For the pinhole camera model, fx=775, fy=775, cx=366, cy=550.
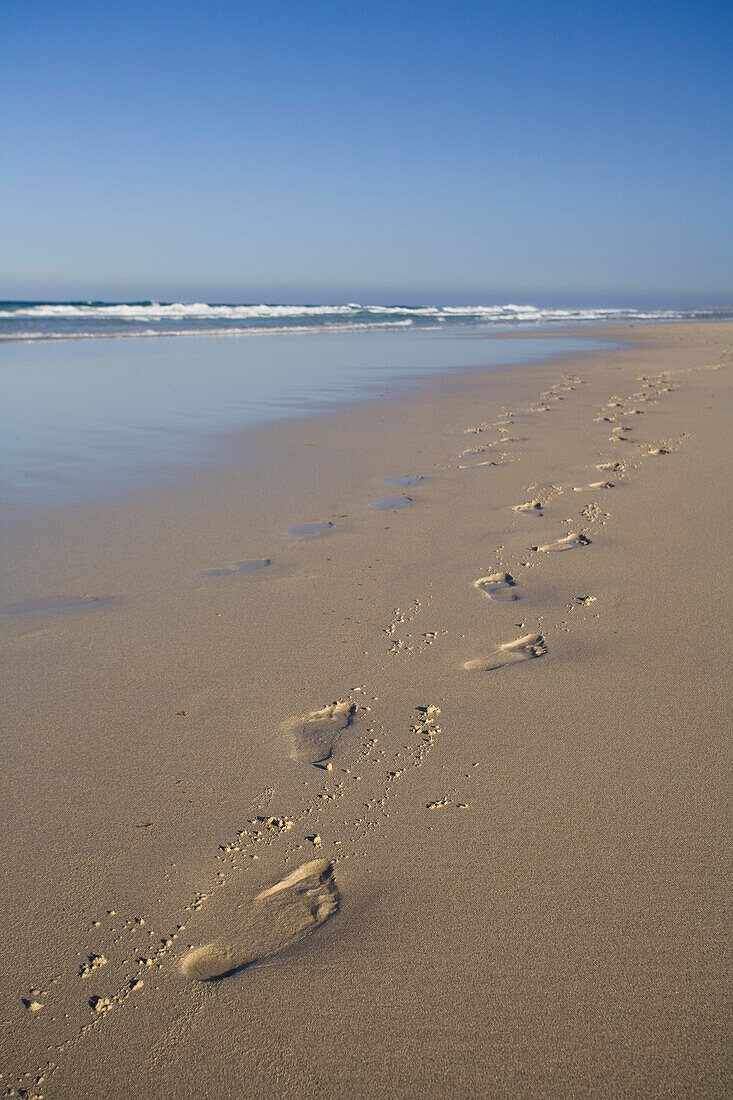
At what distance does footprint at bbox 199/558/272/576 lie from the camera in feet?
10.7

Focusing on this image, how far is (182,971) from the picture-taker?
1.34m

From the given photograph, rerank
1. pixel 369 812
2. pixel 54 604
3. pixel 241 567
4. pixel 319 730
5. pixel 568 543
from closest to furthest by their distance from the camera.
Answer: pixel 369 812
pixel 319 730
pixel 54 604
pixel 241 567
pixel 568 543

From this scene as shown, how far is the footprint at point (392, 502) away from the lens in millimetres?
4168

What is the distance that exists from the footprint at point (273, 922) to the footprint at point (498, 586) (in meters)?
1.52

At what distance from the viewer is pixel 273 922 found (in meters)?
1.46

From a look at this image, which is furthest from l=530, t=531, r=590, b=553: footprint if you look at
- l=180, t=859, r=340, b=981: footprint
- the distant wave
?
the distant wave

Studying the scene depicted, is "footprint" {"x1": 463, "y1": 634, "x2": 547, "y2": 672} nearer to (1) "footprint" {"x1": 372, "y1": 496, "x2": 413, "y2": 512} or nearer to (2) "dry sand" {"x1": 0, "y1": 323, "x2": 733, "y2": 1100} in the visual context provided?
(2) "dry sand" {"x1": 0, "y1": 323, "x2": 733, "y2": 1100}

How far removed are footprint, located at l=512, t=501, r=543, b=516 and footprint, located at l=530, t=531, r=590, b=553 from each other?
1.32ft

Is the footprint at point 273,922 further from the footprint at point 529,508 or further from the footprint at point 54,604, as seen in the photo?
the footprint at point 529,508

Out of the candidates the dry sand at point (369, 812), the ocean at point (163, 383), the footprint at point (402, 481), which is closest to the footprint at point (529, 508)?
the dry sand at point (369, 812)

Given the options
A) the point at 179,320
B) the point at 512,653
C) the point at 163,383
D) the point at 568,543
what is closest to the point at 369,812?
the point at 512,653

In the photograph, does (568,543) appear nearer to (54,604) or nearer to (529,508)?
(529,508)

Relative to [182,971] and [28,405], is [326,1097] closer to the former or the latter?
[182,971]

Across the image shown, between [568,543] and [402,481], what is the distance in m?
1.51
